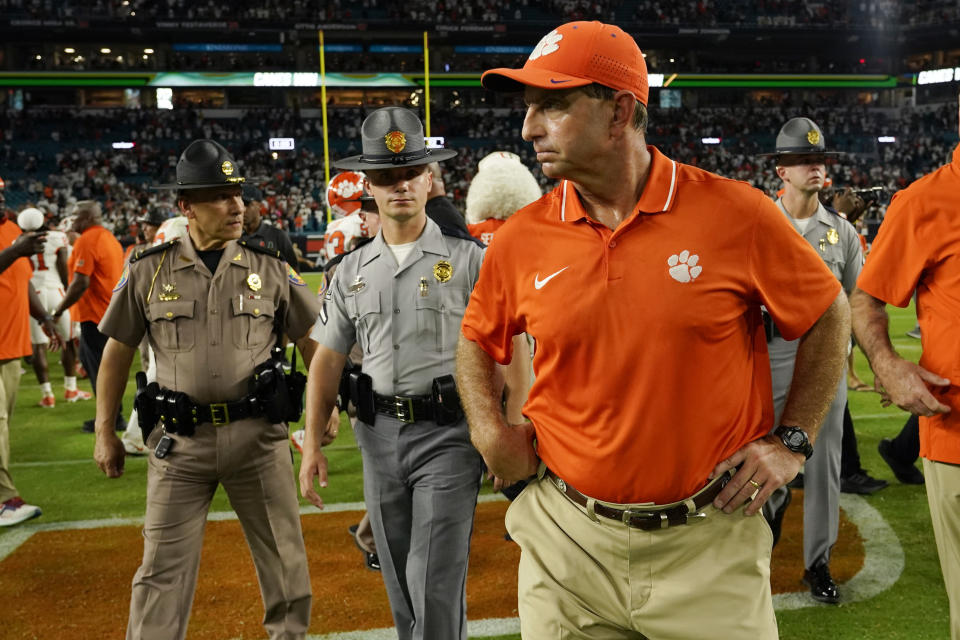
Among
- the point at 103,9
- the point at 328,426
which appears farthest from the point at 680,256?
the point at 103,9

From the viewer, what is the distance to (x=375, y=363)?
11.7 feet

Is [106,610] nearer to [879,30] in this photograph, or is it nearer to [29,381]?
[29,381]

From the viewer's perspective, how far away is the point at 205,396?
12.1 feet

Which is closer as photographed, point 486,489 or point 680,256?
point 680,256

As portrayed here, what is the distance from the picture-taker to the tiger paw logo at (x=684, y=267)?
6.50 ft

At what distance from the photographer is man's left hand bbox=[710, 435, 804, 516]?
6.63ft

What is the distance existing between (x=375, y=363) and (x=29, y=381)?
33.8 ft

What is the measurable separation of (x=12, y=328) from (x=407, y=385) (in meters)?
4.28

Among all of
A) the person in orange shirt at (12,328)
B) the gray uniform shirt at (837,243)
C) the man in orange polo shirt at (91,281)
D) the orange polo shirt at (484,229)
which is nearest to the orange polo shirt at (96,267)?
the man in orange polo shirt at (91,281)

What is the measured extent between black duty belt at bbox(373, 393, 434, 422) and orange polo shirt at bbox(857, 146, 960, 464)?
1716mm

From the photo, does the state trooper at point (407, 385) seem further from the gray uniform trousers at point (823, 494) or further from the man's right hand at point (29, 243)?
the man's right hand at point (29, 243)

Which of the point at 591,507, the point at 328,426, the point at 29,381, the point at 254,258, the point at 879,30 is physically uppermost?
the point at 879,30

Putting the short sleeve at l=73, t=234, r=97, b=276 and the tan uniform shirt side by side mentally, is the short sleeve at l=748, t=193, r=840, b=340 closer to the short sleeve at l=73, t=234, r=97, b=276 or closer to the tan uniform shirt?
the tan uniform shirt

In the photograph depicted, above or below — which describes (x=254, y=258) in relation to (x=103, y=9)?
below
